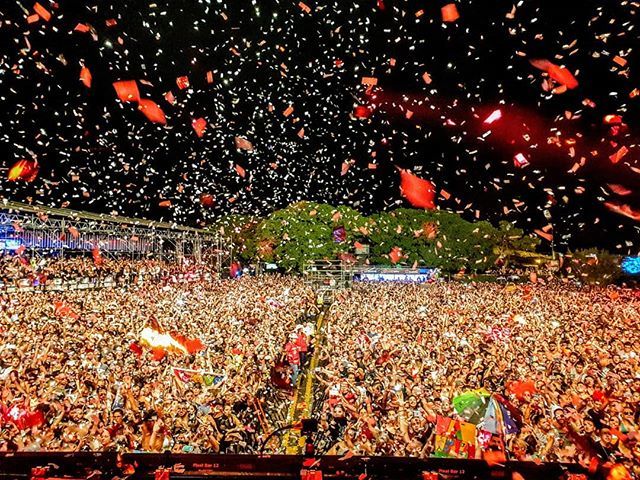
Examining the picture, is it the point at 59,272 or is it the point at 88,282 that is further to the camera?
the point at 88,282

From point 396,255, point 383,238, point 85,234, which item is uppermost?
point 383,238

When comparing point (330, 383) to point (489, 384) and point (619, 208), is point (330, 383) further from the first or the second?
point (619, 208)

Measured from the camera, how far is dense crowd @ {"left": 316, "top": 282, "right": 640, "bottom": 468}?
515cm

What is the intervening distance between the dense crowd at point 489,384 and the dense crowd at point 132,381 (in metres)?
1.25

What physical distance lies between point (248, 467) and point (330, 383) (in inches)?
127

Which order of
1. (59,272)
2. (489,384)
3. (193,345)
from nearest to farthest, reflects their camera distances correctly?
(489,384) → (193,345) → (59,272)

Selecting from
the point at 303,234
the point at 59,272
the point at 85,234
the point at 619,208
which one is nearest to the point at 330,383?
the point at 59,272

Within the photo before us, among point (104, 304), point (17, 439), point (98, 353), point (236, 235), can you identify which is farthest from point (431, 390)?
point (236, 235)

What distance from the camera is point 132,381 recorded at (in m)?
6.64

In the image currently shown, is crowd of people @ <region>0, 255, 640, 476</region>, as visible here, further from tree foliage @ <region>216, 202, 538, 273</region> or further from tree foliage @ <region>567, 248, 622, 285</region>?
tree foliage @ <region>216, 202, 538, 273</region>

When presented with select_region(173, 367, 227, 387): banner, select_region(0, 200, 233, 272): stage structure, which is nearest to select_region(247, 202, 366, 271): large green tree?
select_region(0, 200, 233, 272): stage structure

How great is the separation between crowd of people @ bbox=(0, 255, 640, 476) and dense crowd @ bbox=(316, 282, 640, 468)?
24mm

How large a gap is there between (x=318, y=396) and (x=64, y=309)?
24.7ft

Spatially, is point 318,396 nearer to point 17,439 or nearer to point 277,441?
point 277,441
